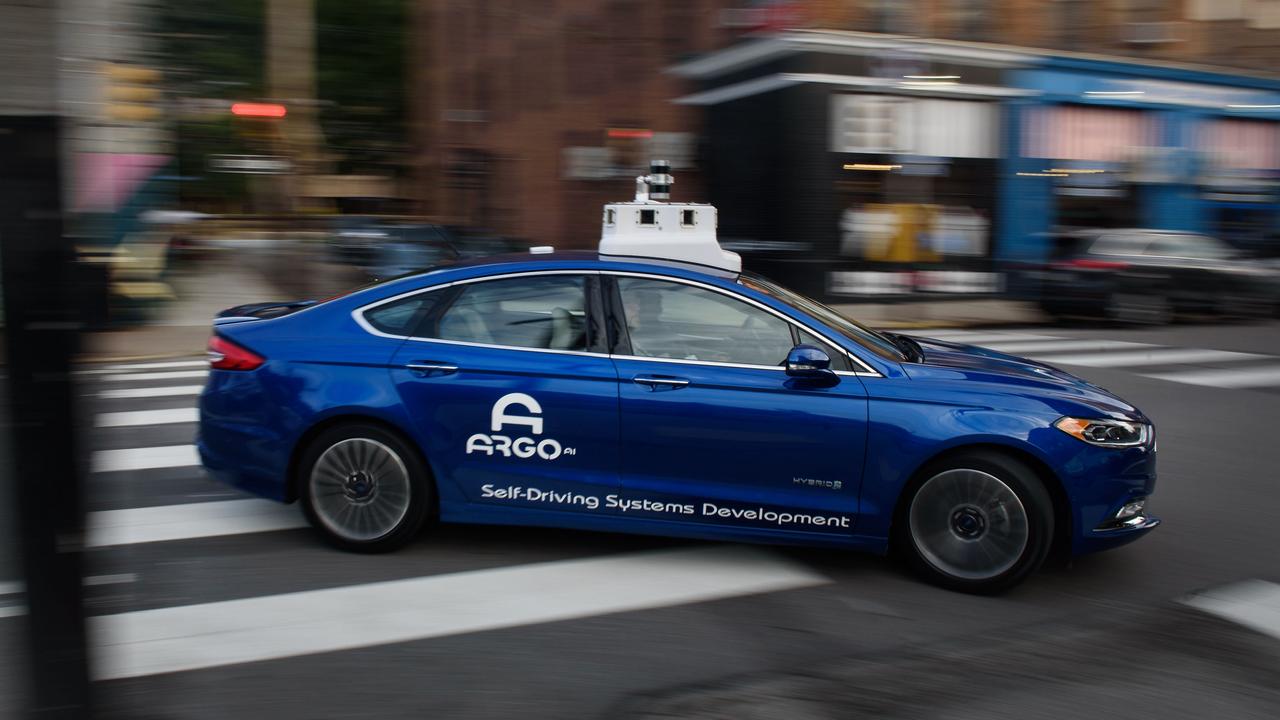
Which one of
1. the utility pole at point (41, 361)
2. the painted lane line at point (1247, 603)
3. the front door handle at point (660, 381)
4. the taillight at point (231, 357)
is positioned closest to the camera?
the utility pole at point (41, 361)

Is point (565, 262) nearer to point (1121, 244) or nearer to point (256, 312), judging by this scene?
point (256, 312)

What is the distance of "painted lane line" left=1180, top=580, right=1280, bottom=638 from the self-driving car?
0.43 meters

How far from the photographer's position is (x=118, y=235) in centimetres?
1543

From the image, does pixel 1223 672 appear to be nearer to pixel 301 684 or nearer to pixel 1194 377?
pixel 301 684

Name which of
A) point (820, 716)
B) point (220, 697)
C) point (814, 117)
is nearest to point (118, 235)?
point (814, 117)

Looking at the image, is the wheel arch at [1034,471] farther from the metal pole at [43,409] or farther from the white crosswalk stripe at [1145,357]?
the white crosswalk stripe at [1145,357]

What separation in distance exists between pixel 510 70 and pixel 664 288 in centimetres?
3102

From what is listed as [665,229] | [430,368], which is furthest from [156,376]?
[430,368]

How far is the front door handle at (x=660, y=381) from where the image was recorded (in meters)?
5.00

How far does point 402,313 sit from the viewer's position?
5348mm

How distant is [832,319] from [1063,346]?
32.4ft

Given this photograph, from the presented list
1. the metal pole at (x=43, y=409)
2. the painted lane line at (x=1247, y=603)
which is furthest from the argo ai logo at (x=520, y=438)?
the painted lane line at (x=1247, y=603)

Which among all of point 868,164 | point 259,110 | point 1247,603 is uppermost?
point 259,110

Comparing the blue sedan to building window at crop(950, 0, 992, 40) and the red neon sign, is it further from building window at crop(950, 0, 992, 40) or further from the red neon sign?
the red neon sign
